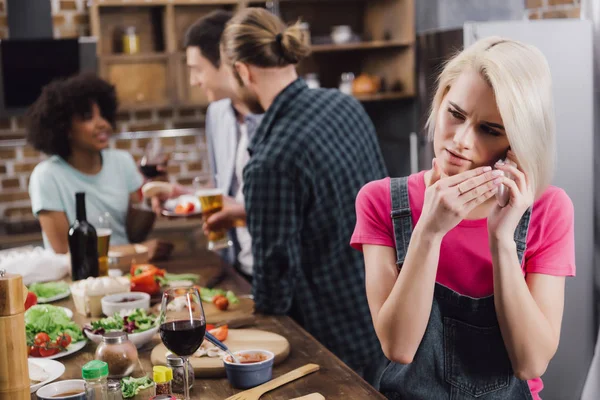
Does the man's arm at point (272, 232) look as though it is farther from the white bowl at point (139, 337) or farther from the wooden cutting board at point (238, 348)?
the white bowl at point (139, 337)

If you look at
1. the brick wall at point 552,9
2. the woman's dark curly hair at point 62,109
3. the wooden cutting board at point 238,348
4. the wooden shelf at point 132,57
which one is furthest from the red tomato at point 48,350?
the wooden shelf at point 132,57

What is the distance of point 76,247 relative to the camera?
8.82 ft

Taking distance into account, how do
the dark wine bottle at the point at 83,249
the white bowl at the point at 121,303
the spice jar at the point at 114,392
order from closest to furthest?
the spice jar at the point at 114,392 < the white bowl at the point at 121,303 < the dark wine bottle at the point at 83,249

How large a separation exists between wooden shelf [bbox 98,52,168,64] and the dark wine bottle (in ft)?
7.93

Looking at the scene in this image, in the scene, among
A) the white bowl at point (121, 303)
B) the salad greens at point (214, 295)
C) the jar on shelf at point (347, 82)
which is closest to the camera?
the white bowl at point (121, 303)

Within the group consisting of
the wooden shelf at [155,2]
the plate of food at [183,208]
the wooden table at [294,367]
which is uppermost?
the wooden shelf at [155,2]

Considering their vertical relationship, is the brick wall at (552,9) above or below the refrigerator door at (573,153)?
above

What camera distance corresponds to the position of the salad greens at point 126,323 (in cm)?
202

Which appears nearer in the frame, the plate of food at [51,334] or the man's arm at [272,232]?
the plate of food at [51,334]

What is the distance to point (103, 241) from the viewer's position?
276cm

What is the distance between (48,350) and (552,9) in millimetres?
3145

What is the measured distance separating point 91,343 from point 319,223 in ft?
2.61

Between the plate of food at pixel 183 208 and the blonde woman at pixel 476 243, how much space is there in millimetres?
1363

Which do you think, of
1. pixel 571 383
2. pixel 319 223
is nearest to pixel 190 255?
pixel 319 223
